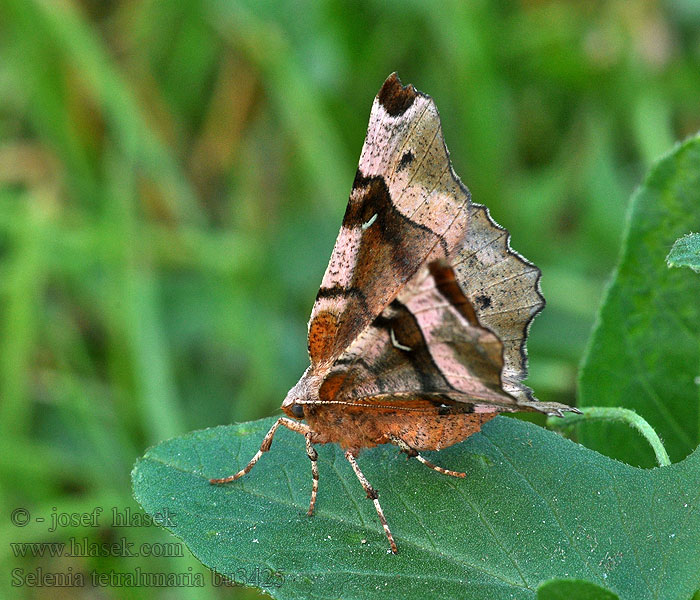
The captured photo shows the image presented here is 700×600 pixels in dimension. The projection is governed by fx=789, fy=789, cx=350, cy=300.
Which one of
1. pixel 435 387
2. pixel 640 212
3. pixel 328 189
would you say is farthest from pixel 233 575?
pixel 328 189

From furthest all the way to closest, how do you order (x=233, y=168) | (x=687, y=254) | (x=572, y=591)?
(x=233, y=168), (x=687, y=254), (x=572, y=591)

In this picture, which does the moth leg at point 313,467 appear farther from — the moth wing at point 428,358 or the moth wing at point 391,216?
the moth wing at point 391,216

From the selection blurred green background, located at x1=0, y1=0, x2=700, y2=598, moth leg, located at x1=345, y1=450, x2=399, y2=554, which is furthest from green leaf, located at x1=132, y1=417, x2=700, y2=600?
blurred green background, located at x1=0, y1=0, x2=700, y2=598

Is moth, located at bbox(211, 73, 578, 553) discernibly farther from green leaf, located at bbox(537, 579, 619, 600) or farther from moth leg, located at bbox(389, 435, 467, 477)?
green leaf, located at bbox(537, 579, 619, 600)

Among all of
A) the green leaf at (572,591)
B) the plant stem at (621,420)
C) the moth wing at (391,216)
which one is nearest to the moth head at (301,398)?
the moth wing at (391,216)

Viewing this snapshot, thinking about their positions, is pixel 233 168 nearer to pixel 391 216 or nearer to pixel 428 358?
pixel 391 216

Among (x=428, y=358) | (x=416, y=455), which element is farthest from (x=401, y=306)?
(x=416, y=455)
